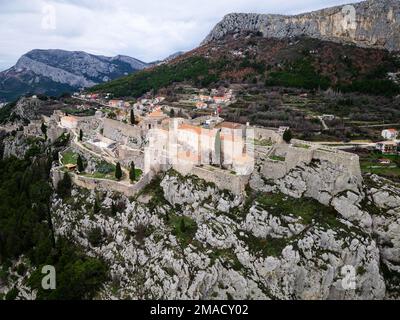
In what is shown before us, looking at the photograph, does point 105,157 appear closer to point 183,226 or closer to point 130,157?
point 130,157

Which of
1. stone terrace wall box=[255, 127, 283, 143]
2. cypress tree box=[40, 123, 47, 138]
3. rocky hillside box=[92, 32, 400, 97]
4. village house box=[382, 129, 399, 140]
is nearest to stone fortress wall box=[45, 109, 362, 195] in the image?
stone terrace wall box=[255, 127, 283, 143]

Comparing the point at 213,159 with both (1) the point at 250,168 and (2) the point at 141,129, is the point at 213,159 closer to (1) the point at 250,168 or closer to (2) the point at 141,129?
(1) the point at 250,168

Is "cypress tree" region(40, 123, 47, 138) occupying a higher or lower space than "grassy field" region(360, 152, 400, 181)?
higher

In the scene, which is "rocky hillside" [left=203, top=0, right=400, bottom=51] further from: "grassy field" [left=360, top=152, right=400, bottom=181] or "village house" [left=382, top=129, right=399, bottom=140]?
"grassy field" [left=360, top=152, right=400, bottom=181]

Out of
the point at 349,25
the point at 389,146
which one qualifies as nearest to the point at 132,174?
the point at 389,146

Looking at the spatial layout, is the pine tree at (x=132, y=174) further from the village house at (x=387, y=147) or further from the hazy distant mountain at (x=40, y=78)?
the hazy distant mountain at (x=40, y=78)

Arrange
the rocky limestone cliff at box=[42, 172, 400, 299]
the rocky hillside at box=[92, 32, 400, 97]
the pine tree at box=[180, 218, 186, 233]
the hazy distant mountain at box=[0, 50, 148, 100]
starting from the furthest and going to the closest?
the hazy distant mountain at box=[0, 50, 148, 100] → the rocky hillside at box=[92, 32, 400, 97] → the pine tree at box=[180, 218, 186, 233] → the rocky limestone cliff at box=[42, 172, 400, 299]

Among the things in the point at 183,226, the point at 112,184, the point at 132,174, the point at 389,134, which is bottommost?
the point at 183,226

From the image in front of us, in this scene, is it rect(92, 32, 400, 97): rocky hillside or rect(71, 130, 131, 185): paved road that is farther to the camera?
rect(92, 32, 400, 97): rocky hillside

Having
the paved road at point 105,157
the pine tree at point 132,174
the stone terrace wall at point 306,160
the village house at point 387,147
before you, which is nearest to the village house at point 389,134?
the village house at point 387,147
